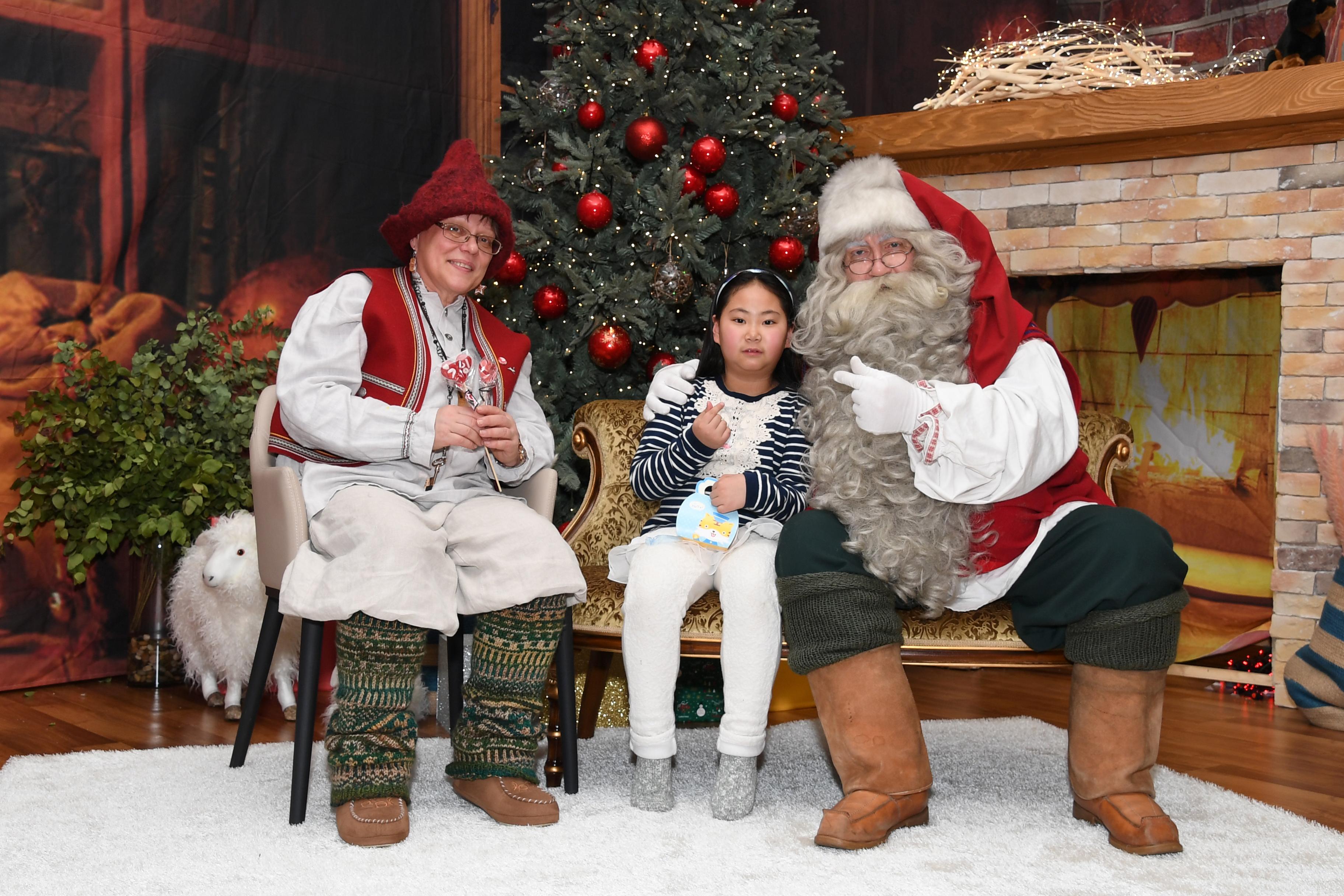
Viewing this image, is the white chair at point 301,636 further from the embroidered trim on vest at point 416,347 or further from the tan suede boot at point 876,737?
the tan suede boot at point 876,737

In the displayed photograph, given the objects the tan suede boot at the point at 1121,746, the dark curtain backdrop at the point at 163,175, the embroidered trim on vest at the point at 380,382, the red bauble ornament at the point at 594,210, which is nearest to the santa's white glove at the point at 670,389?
the embroidered trim on vest at the point at 380,382

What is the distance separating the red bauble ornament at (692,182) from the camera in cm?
374

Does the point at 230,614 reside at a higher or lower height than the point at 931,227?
lower

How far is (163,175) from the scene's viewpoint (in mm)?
3934

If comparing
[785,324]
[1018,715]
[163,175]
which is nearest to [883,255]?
[785,324]

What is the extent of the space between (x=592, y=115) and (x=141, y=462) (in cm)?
179

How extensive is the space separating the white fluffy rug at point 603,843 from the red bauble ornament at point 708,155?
6.24 ft

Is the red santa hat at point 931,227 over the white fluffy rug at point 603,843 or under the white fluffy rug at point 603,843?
over

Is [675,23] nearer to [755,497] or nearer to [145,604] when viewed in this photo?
[755,497]

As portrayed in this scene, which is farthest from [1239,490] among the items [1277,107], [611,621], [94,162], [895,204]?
[94,162]

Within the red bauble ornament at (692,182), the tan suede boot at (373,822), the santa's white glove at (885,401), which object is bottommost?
the tan suede boot at (373,822)

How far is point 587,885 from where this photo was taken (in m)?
2.08

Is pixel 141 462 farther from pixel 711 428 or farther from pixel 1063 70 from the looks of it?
pixel 1063 70

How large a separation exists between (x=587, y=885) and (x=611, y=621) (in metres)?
0.72
